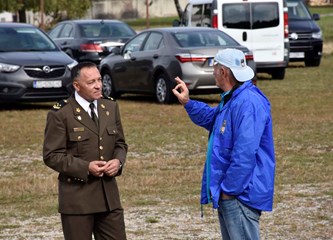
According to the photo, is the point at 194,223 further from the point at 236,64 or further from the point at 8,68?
the point at 8,68

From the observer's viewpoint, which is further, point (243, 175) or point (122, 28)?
point (122, 28)

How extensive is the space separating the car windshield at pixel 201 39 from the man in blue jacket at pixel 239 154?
14540 millimetres

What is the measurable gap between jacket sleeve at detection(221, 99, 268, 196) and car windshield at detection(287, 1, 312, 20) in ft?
83.5

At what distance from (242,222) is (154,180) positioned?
18.1 ft

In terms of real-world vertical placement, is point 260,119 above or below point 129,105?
above

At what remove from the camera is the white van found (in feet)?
86.1

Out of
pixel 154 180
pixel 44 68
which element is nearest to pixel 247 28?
pixel 44 68

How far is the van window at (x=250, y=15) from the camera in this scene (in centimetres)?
2645

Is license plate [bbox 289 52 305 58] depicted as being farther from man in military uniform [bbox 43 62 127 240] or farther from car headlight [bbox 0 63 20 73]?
man in military uniform [bbox 43 62 127 240]

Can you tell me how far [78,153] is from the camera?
6.57m

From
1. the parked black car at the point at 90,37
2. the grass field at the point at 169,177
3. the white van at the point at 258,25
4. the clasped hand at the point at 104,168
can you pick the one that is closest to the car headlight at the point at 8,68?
the grass field at the point at 169,177

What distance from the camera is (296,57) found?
30828 mm

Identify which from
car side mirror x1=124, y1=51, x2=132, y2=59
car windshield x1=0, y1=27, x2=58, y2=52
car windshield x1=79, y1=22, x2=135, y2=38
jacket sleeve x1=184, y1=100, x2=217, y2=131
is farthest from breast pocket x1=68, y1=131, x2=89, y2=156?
car windshield x1=79, y1=22, x2=135, y2=38

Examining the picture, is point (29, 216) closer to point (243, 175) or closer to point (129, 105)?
point (243, 175)
